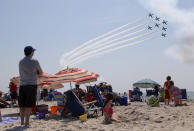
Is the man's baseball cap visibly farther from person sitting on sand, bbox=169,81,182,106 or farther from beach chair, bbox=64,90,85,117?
person sitting on sand, bbox=169,81,182,106

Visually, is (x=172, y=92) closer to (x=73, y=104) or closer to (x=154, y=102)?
(x=154, y=102)

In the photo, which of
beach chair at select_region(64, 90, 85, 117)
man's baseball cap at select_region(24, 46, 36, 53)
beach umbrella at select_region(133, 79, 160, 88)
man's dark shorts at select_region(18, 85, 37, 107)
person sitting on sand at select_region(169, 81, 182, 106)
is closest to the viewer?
man's dark shorts at select_region(18, 85, 37, 107)

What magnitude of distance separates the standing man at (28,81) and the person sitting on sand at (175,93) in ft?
23.3

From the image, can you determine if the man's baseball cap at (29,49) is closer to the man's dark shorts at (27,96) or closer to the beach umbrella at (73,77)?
the man's dark shorts at (27,96)

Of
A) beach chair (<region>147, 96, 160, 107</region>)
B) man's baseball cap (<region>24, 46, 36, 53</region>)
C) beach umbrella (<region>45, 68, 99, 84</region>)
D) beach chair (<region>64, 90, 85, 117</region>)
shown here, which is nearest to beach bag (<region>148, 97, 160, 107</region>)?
beach chair (<region>147, 96, 160, 107</region>)

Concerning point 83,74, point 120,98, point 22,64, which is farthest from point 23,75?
point 120,98

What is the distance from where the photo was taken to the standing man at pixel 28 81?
4438 millimetres

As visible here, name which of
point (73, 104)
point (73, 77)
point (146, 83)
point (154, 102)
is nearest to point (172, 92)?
point (154, 102)

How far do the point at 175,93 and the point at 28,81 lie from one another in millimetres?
7295

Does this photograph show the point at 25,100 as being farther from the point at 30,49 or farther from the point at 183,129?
the point at 183,129

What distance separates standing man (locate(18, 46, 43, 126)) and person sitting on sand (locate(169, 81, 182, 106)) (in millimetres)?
7092

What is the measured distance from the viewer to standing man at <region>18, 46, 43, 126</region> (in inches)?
175

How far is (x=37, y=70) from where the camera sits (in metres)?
4.59

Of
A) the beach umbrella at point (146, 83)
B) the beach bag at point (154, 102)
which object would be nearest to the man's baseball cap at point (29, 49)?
the beach bag at point (154, 102)
